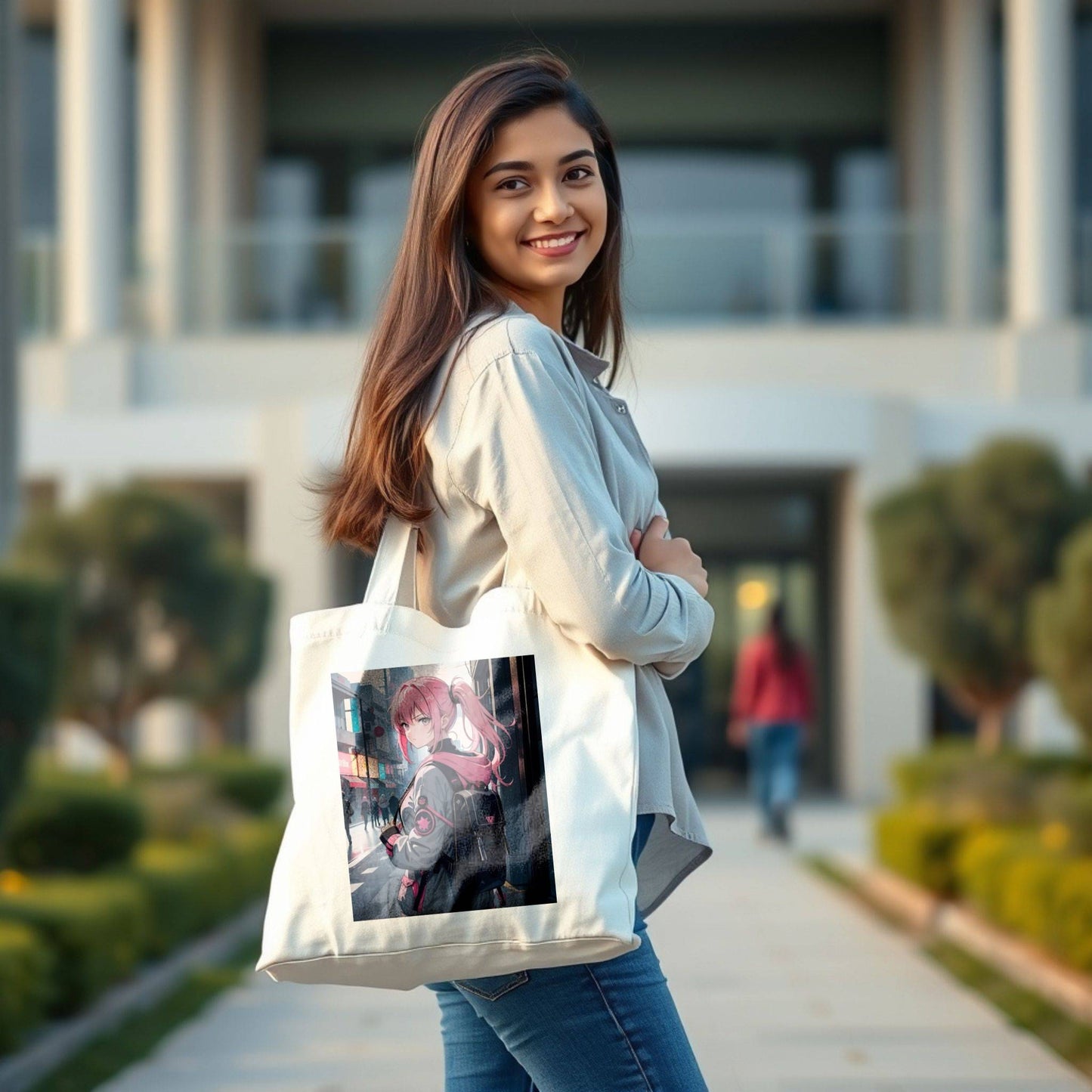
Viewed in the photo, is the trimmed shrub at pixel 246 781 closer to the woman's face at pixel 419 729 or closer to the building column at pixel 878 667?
the building column at pixel 878 667

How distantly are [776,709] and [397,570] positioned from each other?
1147cm

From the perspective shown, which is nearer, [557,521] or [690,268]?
[557,521]

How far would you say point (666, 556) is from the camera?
6.95 ft

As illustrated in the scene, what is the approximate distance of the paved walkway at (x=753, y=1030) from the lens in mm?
5359

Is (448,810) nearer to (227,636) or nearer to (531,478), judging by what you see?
(531,478)

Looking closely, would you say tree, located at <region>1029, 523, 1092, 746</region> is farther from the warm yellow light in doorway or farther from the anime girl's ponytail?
the warm yellow light in doorway

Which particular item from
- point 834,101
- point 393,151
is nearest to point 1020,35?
point 834,101

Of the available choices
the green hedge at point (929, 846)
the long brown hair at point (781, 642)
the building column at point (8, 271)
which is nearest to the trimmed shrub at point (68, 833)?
the building column at point (8, 271)

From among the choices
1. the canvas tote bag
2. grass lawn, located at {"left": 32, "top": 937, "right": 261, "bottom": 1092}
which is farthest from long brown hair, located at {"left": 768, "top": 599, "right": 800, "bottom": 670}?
the canvas tote bag

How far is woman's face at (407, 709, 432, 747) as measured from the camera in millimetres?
1937

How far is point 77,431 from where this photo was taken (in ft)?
59.7

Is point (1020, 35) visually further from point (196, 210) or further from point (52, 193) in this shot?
point (52, 193)

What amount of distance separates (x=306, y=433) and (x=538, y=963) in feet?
51.7

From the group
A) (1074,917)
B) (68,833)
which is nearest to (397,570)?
(1074,917)
